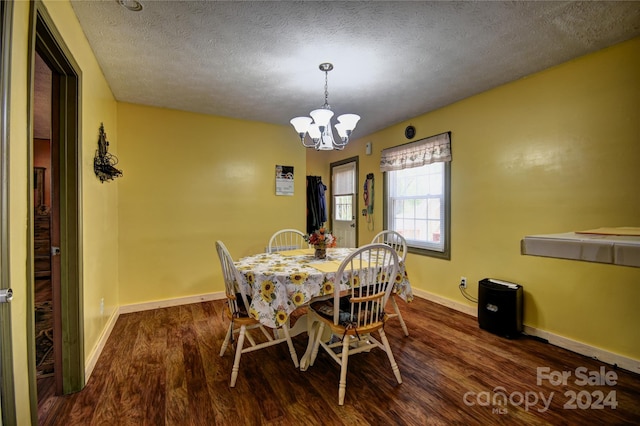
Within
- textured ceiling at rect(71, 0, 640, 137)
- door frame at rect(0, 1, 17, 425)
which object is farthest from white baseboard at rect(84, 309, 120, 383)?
textured ceiling at rect(71, 0, 640, 137)

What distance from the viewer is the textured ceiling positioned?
69.7 inches

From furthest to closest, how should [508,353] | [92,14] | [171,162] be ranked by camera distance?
[171,162]
[508,353]
[92,14]

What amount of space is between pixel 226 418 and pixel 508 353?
215 centimetres

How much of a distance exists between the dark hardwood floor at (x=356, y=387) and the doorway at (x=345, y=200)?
265cm

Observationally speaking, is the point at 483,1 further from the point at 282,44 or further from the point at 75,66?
the point at 75,66

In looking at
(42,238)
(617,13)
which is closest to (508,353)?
(617,13)

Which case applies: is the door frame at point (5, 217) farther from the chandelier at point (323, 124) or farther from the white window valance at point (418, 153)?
the white window valance at point (418, 153)

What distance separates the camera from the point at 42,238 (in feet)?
13.6

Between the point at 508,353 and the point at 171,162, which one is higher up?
the point at 171,162

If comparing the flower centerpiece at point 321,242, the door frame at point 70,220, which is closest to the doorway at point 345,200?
the flower centerpiece at point 321,242

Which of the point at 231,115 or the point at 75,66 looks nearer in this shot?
the point at 75,66

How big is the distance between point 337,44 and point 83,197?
2.03m

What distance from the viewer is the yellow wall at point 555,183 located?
7.06ft

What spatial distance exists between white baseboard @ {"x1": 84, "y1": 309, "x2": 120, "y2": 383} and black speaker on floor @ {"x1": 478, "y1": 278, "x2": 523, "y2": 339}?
3.22 metres
